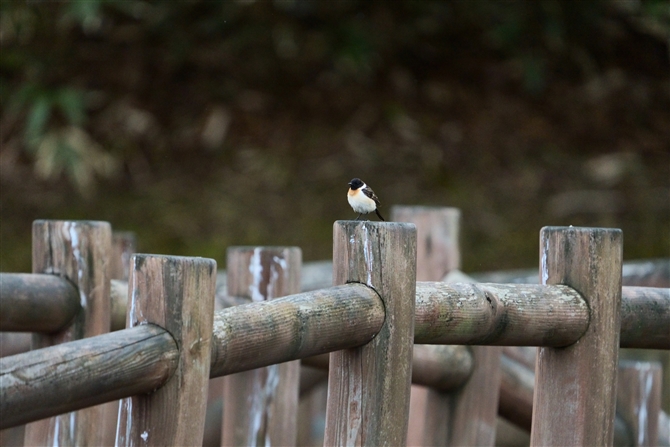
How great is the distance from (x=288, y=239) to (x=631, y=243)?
264 centimetres

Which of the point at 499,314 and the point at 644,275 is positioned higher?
the point at 499,314

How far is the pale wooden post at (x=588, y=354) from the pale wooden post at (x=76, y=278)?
4.14 ft

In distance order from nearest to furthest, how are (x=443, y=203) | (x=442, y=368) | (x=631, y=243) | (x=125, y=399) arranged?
(x=125, y=399) → (x=442, y=368) → (x=631, y=243) → (x=443, y=203)

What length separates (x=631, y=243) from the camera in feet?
22.5

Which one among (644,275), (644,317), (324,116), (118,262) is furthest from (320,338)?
(324,116)

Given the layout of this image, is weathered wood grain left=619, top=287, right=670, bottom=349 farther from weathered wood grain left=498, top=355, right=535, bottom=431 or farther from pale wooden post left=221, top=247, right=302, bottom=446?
pale wooden post left=221, top=247, right=302, bottom=446

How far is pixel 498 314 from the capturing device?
2166mm

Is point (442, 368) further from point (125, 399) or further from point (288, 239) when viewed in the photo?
point (288, 239)

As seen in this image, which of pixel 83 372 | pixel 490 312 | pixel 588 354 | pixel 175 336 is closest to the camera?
pixel 83 372

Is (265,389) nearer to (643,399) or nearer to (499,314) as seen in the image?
(499,314)

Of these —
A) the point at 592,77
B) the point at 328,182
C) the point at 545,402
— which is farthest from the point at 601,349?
the point at 592,77

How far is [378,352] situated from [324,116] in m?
6.45

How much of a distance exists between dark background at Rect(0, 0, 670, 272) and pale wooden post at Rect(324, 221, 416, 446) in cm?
495

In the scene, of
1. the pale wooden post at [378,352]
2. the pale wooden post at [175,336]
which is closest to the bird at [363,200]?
the pale wooden post at [378,352]
